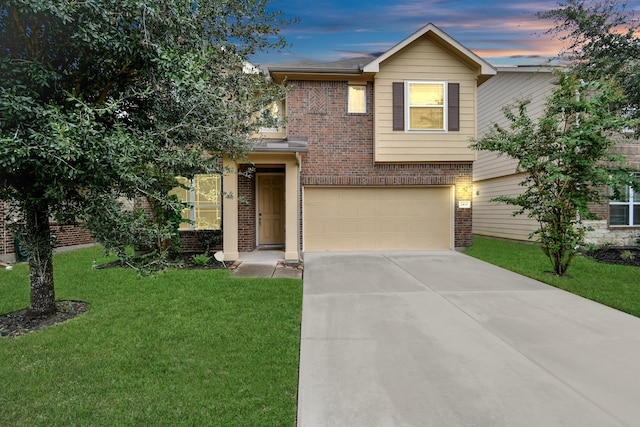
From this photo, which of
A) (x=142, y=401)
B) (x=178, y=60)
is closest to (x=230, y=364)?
(x=142, y=401)

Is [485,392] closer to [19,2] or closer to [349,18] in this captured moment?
[19,2]

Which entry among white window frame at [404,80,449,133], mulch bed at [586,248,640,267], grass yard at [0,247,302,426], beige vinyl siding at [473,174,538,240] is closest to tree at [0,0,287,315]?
grass yard at [0,247,302,426]

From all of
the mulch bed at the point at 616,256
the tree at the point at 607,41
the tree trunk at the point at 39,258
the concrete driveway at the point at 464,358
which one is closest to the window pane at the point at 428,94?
the tree at the point at 607,41

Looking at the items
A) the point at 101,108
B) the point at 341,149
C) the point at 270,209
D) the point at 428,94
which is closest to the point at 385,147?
the point at 341,149

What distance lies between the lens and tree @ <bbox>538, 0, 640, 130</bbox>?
27.8ft

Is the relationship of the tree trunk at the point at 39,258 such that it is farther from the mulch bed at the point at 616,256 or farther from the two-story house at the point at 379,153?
the mulch bed at the point at 616,256

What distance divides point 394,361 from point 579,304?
3.66 m

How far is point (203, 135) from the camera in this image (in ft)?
15.2

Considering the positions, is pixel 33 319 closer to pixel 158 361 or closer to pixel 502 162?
pixel 158 361

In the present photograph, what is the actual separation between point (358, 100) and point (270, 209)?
14.3ft

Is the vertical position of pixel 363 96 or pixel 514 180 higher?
pixel 363 96

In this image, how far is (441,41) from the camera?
30.6ft

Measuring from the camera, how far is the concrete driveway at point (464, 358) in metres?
2.43

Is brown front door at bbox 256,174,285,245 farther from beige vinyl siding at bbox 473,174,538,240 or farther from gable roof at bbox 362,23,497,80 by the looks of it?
beige vinyl siding at bbox 473,174,538,240
